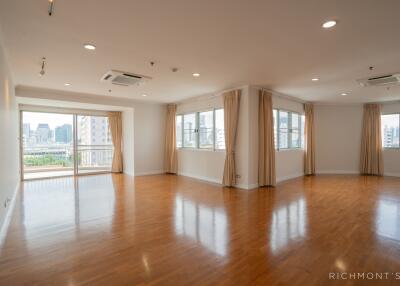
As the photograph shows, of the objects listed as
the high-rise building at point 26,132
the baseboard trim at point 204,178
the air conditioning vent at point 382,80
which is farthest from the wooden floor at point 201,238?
the high-rise building at point 26,132

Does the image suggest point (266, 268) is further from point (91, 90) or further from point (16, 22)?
point (91, 90)

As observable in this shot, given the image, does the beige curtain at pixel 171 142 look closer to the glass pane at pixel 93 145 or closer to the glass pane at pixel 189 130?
the glass pane at pixel 189 130

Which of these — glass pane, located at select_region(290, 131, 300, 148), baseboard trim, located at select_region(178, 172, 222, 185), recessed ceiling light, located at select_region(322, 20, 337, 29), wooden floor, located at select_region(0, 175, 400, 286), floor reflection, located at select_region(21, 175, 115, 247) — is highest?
recessed ceiling light, located at select_region(322, 20, 337, 29)

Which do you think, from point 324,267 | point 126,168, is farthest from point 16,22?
point 126,168

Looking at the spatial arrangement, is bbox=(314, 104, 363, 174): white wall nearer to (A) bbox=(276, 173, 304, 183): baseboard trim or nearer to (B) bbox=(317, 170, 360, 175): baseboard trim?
(B) bbox=(317, 170, 360, 175): baseboard trim

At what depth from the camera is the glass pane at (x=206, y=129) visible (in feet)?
22.0

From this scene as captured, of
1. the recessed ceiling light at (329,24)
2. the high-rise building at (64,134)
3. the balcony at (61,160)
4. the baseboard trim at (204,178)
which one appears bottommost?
the baseboard trim at (204,178)

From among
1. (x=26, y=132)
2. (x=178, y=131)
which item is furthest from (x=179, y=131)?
(x=26, y=132)

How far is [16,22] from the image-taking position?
2.42m

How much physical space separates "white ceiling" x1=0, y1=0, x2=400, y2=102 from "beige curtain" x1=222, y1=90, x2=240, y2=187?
0.92 meters

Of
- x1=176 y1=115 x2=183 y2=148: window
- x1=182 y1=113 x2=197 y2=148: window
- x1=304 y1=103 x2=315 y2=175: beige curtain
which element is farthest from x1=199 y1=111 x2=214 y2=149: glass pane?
x1=304 y1=103 x2=315 y2=175: beige curtain

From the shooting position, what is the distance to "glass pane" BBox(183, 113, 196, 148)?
7.38 m

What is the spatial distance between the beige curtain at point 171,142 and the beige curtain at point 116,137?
1.75m

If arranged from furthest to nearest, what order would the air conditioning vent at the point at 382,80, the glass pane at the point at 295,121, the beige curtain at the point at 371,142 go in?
the beige curtain at the point at 371,142
the glass pane at the point at 295,121
the air conditioning vent at the point at 382,80
